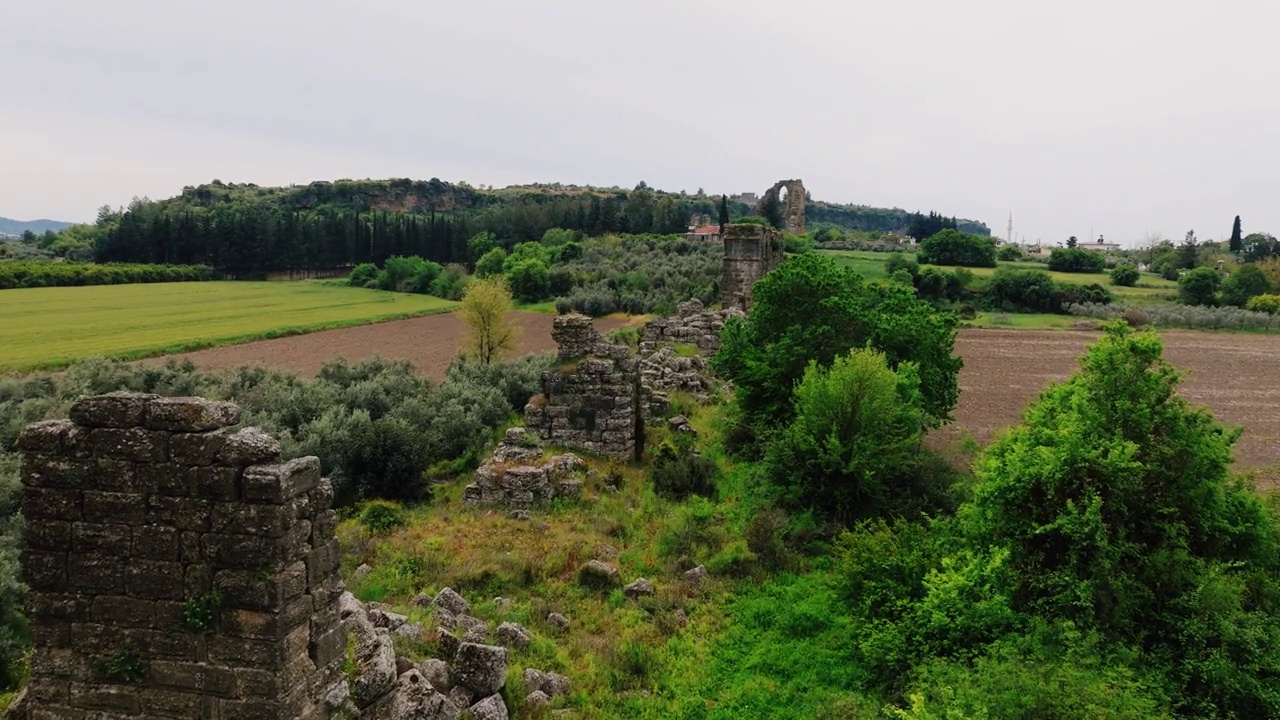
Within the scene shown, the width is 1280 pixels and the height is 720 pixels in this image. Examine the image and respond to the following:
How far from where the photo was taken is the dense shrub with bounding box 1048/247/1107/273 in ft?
276

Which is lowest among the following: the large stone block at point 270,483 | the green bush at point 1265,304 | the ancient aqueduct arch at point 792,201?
the large stone block at point 270,483

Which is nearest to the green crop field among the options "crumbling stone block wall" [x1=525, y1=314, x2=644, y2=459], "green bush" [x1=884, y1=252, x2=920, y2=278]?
"crumbling stone block wall" [x1=525, y1=314, x2=644, y2=459]

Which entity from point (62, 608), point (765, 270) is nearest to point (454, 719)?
point (62, 608)

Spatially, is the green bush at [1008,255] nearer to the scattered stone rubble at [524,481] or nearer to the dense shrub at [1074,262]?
the dense shrub at [1074,262]

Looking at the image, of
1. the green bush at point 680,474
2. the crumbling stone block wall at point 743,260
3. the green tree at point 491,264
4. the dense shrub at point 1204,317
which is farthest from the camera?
the green tree at point 491,264

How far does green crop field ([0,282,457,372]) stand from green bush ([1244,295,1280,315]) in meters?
67.4

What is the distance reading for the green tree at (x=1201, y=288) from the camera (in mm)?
65750

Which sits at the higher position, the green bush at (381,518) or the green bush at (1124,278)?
the green bush at (1124,278)

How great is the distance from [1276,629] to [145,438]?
11276 millimetres

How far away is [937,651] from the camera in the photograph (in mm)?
9188

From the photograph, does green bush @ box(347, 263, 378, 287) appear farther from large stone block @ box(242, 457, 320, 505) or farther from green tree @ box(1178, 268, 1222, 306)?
large stone block @ box(242, 457, 320, 505)

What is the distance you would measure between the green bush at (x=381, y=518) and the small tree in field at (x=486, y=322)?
72.6 ft

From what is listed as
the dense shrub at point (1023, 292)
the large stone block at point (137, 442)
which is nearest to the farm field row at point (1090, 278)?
the dense shrub at point (1023, 292)

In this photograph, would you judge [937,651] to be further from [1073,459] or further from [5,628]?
[5,628]
